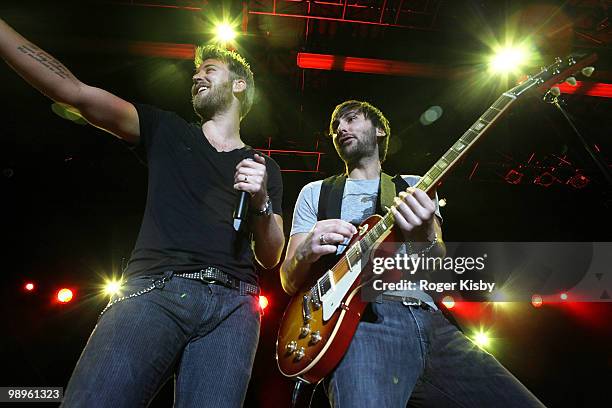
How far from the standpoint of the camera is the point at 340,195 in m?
2.85

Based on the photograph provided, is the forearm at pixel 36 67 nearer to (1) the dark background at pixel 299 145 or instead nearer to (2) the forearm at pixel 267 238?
(2) the forearm at pixel 267 238

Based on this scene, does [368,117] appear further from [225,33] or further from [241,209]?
[225,33]

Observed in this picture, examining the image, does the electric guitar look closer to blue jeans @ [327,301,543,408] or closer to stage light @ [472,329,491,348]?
blue jeans @ [327,301,543,408]

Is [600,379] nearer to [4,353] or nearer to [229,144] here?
[229,144]

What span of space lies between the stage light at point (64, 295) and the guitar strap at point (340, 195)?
5.80 m

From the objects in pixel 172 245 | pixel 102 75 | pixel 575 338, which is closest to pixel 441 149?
pixel 575 338

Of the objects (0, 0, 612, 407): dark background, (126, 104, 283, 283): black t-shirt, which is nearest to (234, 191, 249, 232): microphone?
(126, 104, 283, 283): black t-shirt

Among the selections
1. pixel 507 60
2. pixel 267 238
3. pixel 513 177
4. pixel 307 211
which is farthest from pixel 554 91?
pixel 513 177

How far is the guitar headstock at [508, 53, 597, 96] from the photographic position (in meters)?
2.45

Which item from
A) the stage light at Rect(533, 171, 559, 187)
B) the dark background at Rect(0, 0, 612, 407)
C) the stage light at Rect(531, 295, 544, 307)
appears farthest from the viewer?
the stage light at Rect(531, 295, 544, 307)

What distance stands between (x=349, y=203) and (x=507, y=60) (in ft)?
13.5

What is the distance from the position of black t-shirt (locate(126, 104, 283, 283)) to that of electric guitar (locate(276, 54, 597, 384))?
400 millimetres

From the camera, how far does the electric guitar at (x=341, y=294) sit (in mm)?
1965

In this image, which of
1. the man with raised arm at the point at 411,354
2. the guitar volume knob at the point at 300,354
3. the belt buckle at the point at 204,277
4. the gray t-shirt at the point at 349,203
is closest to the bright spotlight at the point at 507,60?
the gray t-shirt at the point at 349,203
